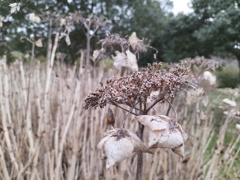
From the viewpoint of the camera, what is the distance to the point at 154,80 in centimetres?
→ 44

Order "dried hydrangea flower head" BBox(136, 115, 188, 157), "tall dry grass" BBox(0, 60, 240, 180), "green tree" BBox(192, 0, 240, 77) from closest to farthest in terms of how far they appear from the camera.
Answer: "dried hydrangea flower head" BBox(136, 115, 188, 157) < "tall dry grass" BBox(0, 60, 240, 180) < "green tree" BBox(192, 0, 240, 77)

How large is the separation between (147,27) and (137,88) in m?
1.50

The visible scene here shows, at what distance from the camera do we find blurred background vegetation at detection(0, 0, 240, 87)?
3.25ft

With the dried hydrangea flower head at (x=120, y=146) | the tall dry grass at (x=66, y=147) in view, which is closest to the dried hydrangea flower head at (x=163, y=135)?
the dried hydrangea flower head at (x=120, y=146)

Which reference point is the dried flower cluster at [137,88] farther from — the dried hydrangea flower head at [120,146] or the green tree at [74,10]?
the green tree at [74,10]

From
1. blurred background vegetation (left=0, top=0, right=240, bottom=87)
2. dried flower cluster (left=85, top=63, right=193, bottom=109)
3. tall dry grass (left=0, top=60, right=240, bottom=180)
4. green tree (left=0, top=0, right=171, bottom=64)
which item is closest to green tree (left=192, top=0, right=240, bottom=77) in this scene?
blurred background vegetation (left=0, top=0, right=240, bottom=87)

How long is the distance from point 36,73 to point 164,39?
1224mm

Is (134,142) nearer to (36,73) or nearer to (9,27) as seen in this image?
(9,27)

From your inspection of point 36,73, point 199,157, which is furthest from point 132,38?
point 36,73

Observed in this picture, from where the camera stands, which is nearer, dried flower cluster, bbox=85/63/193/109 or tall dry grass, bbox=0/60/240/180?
dried flower cluster, bbox=85/63/193/109

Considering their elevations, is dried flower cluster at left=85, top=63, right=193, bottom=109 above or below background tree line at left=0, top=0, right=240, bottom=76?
below

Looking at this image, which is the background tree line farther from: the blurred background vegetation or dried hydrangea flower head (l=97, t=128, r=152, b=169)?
dried hydrangea flower head (l=97, t=128, r=152, b=169)

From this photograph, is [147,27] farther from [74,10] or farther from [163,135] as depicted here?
[163,135]

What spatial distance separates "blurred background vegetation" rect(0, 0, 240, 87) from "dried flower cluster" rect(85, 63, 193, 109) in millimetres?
378
